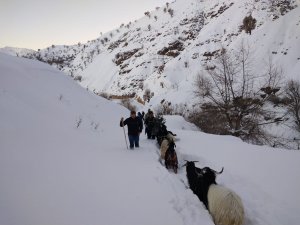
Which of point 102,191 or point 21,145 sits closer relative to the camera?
point 102,191

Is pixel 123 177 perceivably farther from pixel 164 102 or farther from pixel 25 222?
pixel 164 102

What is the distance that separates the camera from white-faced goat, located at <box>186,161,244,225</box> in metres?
5.11

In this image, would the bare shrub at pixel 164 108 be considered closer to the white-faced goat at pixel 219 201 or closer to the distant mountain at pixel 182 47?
the distant mountain at pixel 182 47

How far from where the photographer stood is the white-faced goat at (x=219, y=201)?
5109mm

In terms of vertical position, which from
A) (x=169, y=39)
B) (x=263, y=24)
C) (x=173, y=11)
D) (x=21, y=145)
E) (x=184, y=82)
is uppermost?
(x=173, y=11)

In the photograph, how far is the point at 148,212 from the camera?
16.6 feet

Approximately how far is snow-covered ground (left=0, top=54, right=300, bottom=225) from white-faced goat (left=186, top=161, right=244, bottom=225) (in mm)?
214

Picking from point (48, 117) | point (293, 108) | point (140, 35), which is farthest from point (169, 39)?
point (48, 117)

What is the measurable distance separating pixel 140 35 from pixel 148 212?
3008 inches

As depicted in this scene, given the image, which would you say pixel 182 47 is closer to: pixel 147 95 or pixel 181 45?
pixel 181 45

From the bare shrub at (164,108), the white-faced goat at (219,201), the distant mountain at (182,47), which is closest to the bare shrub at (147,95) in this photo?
the distant mountain at (182,47)

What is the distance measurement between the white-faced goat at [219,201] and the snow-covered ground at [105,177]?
0.21m

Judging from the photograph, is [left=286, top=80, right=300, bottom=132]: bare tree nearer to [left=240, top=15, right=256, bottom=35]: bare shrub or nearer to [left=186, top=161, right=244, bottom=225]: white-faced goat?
[left=240, top=15, right=256, bottom=35]: bare shrub

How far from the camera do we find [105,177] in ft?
21.2
